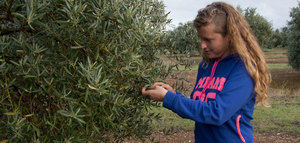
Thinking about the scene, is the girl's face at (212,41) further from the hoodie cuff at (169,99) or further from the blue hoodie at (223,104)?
the hoodie cuff at (169,99)

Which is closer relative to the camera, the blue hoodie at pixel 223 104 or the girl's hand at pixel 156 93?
the blue hoodie at pixel 223 104

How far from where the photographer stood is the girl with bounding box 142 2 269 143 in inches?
75.9

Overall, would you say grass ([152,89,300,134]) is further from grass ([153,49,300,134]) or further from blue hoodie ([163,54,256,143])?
blue hoodie ([163,54,256,143])

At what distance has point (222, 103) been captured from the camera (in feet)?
6.22

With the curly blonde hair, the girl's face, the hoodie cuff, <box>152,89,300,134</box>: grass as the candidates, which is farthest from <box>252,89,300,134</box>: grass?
the hoodie cuff

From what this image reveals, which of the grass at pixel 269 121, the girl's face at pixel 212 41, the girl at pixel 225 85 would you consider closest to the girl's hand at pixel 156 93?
the girl at pixel 225 85

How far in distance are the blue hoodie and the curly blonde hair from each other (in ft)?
0.24

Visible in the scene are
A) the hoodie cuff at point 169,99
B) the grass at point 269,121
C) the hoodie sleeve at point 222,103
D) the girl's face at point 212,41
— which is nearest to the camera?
the hoodie sleeve at point 222,103

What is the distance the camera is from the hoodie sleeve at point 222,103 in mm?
1896

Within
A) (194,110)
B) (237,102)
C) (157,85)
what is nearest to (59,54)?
(157,85)

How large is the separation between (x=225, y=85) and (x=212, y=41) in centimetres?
39

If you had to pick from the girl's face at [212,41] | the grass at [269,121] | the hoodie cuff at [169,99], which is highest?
the girl's face at [212,41]

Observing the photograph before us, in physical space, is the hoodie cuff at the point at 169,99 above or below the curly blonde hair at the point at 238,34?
below

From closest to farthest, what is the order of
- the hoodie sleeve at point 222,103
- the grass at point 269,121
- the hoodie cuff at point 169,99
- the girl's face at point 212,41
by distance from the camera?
the hoodie sleeve at point 222,103 < the hoodie cuff at point 169,99 < the girl's face at point 212,41 < the grass at point 269,121
